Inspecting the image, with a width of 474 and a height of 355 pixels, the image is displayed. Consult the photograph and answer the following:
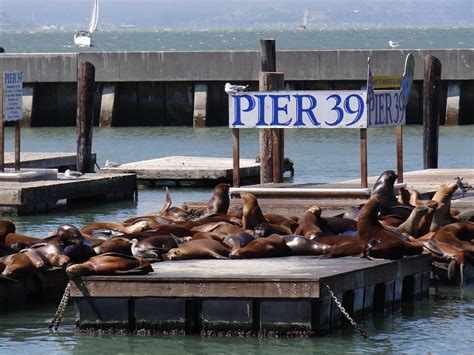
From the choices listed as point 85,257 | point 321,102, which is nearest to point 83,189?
point 321,102

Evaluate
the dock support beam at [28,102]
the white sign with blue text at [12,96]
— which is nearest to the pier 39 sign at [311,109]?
the white sign with blue text at [12,96]

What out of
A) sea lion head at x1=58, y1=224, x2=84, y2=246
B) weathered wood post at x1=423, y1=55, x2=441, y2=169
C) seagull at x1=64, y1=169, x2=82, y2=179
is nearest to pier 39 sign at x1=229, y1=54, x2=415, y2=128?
sea lion head at x1=58, y1=224, x2=84, y2=246

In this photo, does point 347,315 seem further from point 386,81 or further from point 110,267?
point 386,81

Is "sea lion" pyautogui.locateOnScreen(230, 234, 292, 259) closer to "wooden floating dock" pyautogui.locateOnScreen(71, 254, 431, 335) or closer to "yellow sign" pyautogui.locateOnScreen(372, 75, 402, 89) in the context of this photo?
"wooden floating dock" pyautogui.locateOnScreen(71, 254, 431, 335)

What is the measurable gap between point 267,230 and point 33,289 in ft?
6.64

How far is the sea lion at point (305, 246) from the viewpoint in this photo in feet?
39.3

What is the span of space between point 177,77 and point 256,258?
76.9 feet

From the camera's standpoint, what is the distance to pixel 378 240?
11.8 m

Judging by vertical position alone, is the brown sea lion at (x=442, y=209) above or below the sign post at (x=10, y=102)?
below

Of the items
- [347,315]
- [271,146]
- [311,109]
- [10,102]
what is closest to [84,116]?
[10,102]

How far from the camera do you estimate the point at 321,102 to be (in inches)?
606

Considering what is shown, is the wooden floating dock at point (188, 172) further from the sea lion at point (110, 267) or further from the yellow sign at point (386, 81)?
the sea lion at point (110, 267)

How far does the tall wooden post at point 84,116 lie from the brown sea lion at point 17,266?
32.0 ft

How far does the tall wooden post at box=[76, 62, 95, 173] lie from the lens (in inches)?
853
